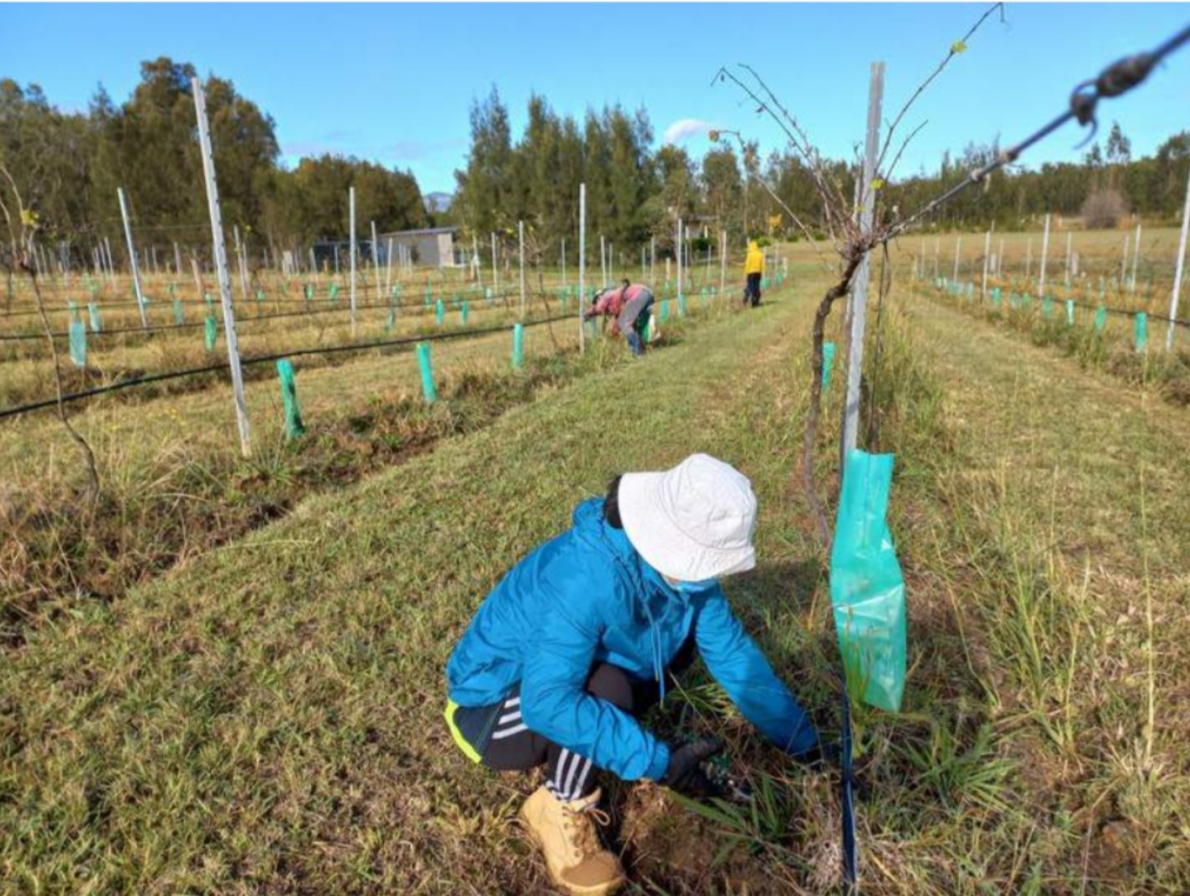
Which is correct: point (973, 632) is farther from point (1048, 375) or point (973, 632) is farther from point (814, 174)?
point (1048, 375)

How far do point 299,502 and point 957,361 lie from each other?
7760 millimetres

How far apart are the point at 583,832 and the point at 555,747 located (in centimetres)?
20

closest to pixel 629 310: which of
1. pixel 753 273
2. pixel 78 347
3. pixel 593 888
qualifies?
pixel 78 347

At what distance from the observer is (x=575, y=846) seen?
5.75 feet

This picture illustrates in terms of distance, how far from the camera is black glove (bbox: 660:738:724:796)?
1.67 meters

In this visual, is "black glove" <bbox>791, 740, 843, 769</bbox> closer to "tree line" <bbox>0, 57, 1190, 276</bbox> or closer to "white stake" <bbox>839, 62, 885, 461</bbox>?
"white stake" <bbox>839, 62, 885, 461</bbox>

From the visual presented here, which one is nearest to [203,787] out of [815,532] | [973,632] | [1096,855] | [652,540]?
[652,540]

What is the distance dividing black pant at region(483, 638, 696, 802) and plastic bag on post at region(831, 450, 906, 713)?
1.79 ft

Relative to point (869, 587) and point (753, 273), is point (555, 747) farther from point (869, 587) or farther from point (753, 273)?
point (753, 273)

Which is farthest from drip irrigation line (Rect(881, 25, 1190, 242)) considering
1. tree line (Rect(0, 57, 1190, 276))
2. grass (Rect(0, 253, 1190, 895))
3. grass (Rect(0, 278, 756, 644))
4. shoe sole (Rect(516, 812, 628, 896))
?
tree line (Rect(0, 57, 1190, 276))

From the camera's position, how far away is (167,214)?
36.8m

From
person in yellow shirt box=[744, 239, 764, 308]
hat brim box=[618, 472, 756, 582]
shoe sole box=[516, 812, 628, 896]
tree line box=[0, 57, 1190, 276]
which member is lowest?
shoe sole box=[516, 812, 628, 896]

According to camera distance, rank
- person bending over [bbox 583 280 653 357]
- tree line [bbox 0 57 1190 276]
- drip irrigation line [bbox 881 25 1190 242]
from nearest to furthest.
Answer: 1. drip irrigation line [bbox 881 25 1190 242]
2. person bending over [bbox 583 280 653 357]
3. tree line [bbox 0 57 1190 276]

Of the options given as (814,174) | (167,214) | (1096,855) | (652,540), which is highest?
(167,214)
